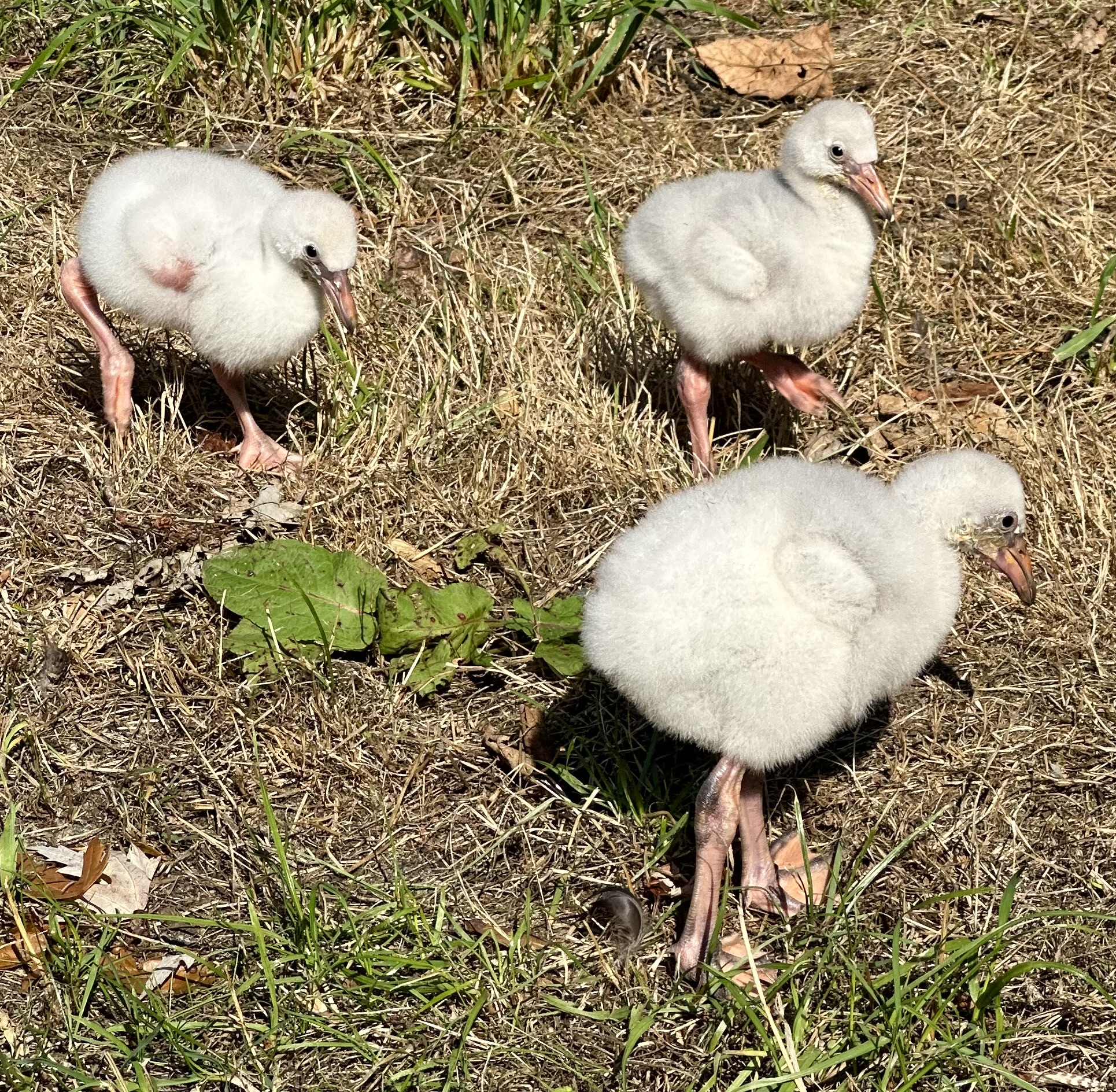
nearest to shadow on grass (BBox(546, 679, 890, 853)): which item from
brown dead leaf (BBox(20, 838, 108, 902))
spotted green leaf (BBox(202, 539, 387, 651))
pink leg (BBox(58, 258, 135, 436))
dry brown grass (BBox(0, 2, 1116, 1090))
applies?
dry brown grass (BBox(0, 2, 1116, 1090))

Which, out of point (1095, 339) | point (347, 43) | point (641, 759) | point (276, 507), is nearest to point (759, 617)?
point (641, 759)

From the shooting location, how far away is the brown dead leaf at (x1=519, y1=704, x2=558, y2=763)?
13.4ft

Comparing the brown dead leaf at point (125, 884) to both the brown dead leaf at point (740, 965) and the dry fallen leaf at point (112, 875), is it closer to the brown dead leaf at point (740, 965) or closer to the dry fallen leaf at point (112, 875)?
the dry fallen leaf at point (112, 875)

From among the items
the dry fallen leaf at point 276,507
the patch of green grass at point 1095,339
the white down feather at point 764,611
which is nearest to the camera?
the white down feather at point 764,611

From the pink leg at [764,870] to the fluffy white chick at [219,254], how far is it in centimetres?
195

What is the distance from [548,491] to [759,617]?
174 centimetres

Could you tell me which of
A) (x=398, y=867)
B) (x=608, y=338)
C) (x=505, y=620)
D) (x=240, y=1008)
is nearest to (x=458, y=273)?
(x=608, y=338)

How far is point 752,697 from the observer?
3256 millimetres

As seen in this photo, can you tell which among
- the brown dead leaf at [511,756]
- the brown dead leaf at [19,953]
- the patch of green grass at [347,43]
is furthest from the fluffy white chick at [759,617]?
the patch of green grass at [347,43]

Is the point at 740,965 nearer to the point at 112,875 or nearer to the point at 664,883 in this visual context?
the point at 664,883

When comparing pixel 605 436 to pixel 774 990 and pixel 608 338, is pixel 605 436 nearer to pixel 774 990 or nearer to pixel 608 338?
pixel 608 338

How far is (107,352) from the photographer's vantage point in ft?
16.3

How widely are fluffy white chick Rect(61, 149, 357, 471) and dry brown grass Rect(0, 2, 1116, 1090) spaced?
1.39 ft

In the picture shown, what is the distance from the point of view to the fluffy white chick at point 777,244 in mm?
4574
